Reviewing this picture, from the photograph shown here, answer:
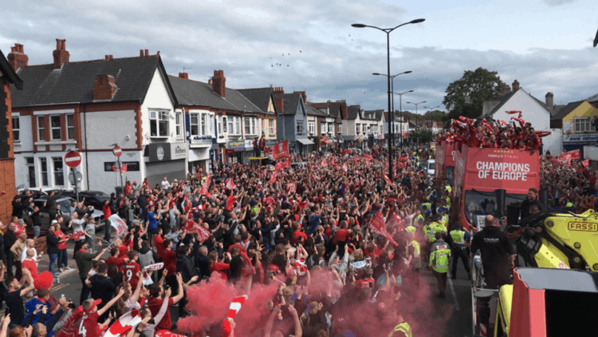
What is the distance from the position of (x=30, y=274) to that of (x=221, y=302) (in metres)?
3.35

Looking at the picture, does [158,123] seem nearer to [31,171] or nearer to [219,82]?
[31,171]

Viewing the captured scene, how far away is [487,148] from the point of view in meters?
12.1

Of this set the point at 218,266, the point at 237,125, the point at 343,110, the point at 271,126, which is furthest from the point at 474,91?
the point at 218,266

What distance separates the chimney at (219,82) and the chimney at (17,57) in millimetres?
14375

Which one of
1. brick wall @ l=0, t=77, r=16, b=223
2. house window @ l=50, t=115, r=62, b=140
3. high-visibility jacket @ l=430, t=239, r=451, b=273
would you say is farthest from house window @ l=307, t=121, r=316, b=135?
high-visibility jacket @ l=430, t=239, r=451, b=273

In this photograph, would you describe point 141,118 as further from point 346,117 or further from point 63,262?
point 346,117

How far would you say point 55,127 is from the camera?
91.5 feet

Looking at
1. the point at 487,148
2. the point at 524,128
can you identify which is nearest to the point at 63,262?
the point at 487,148

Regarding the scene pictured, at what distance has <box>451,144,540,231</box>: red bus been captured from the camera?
11781 mm

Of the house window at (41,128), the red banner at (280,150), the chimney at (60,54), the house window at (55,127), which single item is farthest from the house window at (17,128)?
the red banner at (280,150)

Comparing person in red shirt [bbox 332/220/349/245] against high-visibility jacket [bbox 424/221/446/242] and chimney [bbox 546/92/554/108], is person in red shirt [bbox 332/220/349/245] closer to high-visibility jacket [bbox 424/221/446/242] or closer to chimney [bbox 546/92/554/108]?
high-visibility jacket [bbox 424/221/446/242]

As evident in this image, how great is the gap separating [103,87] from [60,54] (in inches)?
234

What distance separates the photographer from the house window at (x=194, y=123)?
109 feet

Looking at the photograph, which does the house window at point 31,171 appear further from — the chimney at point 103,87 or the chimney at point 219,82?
the chimney at point 219,82
